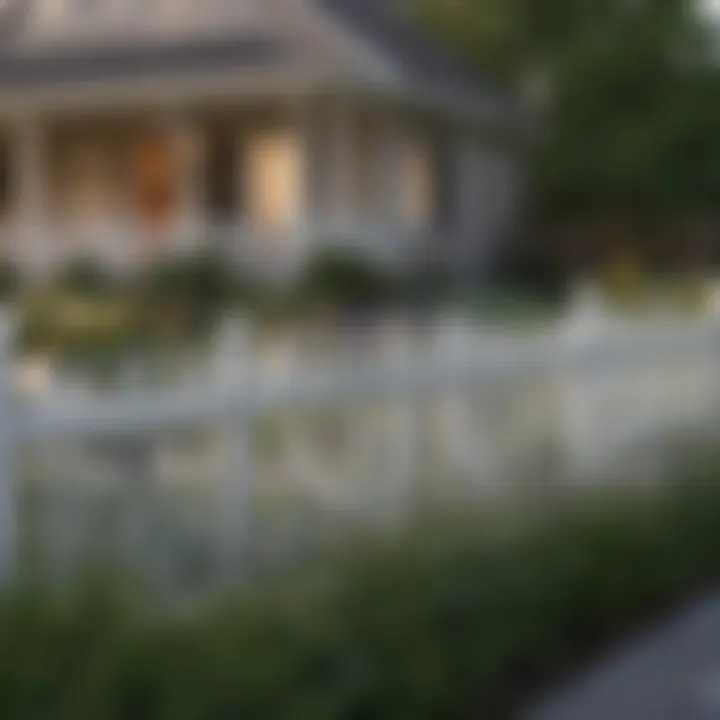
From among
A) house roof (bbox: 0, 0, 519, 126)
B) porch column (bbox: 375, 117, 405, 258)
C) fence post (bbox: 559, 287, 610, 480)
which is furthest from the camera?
porch column (bbox: 375, 117, 405, 258)

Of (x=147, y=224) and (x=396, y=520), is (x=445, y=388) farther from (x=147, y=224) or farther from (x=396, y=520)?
(x=147, y=224)

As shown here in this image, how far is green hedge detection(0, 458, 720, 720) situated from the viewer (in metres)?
3.82

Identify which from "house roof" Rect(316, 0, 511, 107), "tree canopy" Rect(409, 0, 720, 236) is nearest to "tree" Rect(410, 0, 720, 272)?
"tree canopy" Rect(409, 0, 720, 236)

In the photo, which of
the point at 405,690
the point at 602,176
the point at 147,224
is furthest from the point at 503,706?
the point at 602,176

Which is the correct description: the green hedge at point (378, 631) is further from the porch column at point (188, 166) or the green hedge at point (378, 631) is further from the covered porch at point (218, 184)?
the porch column at point (188, 166)

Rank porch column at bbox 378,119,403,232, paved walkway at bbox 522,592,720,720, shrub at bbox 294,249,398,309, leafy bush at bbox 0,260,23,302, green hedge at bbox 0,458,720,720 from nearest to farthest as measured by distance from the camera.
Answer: green hedge at bbox 0,458,720,720 → paved walkway at bbox 522,592,720,720 → shrub at bbox 294,249,398,309 → leafy bush at bbox 0,260,23,302 → porch column at bbox 378,119,403,232

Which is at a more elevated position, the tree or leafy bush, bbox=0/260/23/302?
the tree

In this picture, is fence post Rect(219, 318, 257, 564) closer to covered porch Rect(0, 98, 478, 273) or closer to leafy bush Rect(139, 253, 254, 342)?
leafy bush Rect(139, 253, 254, 342)

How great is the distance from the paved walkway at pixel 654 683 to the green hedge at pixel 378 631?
0.14 meters

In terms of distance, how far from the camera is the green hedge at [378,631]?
382 centimetres

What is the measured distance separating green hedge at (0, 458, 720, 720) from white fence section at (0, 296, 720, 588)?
0.64 ft

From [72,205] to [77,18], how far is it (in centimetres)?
275

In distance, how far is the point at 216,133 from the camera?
21.3 m

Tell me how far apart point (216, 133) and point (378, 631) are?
17.2 meters
